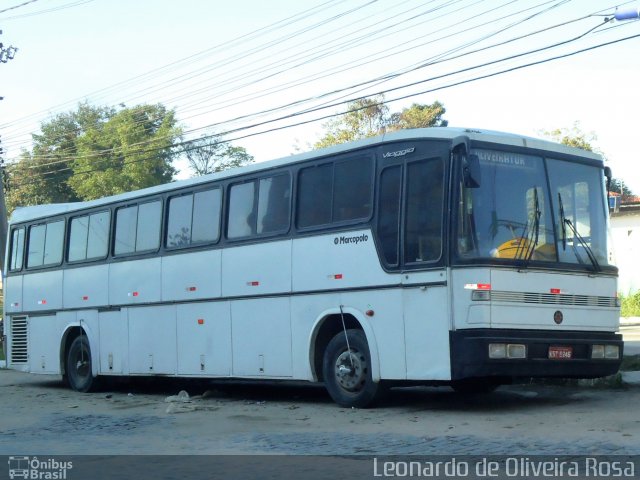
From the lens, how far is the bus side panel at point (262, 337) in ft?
45.7

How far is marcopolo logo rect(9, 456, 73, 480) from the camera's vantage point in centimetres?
859

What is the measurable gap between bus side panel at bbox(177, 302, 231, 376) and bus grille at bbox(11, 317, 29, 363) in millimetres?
5380

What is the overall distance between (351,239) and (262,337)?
7.90ft

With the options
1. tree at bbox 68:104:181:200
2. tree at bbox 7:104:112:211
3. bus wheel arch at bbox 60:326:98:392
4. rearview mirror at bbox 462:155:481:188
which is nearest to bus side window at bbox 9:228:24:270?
bus wheel arch at bbox 60:326:98:392

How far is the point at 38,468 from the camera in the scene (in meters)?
8.97

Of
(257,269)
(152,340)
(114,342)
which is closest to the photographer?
(257,269)

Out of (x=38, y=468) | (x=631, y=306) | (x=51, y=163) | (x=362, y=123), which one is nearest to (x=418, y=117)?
(x=362, y=123)

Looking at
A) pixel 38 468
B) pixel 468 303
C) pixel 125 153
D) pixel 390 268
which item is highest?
pixel 125 153

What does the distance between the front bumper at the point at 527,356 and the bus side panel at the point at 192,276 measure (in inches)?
196

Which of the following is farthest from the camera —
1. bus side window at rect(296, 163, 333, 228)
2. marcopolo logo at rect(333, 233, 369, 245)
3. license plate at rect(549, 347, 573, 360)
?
bus side window at rect(296, 163, 333, 228)

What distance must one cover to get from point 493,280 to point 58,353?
416 inches

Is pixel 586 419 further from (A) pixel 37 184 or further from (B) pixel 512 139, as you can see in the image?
(A) pixel 37 184

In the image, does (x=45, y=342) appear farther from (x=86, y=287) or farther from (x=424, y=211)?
(x=424, y=211)

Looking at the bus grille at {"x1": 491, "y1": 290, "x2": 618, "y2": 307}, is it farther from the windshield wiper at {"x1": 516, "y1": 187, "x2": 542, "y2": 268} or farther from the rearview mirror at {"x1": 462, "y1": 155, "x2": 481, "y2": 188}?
the rearview mirror at {"x1": 462, "y1": 155, "x2": 481, "y2": 188}
